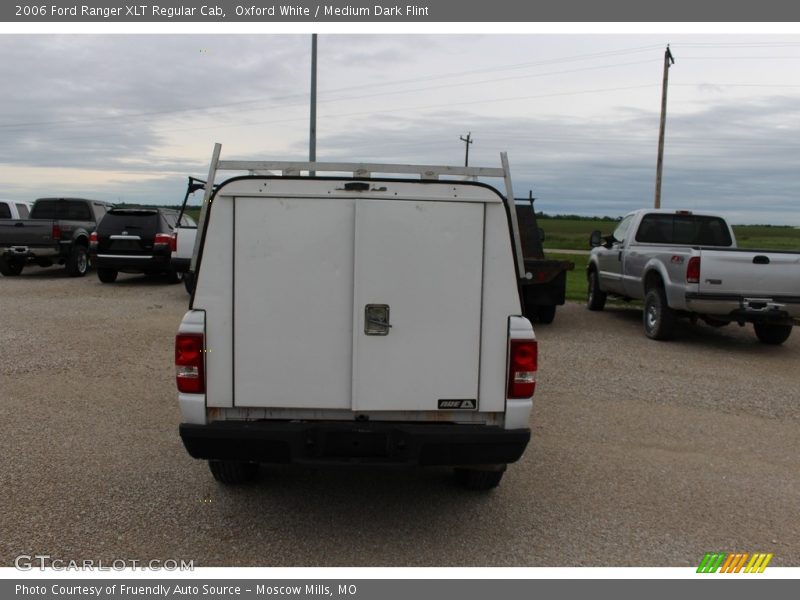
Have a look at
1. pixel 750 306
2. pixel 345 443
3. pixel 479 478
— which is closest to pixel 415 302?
pixel 345 443

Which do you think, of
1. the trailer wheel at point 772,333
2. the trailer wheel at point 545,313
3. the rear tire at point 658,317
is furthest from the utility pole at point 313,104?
the trailer wheel at point 772,333

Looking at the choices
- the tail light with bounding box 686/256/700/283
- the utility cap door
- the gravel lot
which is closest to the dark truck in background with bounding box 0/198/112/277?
the gravel lot

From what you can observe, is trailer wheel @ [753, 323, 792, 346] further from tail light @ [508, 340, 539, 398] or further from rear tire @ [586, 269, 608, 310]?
tail light @ [508, 340, 539, 398]

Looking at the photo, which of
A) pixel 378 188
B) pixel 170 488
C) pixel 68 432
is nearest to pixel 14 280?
pixel 68 432

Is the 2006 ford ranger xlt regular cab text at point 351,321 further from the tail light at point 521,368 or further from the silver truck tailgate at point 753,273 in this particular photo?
the silver truck tailgate at point 753,273

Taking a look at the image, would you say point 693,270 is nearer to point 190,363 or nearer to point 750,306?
point 750,306

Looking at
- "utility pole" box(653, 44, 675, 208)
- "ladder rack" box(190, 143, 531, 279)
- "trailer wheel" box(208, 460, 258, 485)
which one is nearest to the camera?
"ladder rack" box(190, 143, 531, 279)

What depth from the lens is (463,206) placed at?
3.93 meters

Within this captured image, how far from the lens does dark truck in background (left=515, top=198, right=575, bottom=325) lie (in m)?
11.5

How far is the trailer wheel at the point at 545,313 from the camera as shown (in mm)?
12193

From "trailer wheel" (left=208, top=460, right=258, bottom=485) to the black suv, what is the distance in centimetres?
1297

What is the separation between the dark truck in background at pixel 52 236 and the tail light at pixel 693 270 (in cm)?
1509

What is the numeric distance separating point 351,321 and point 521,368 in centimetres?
96

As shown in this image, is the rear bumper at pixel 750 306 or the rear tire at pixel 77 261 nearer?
the rear bumper at pixel 750 306
